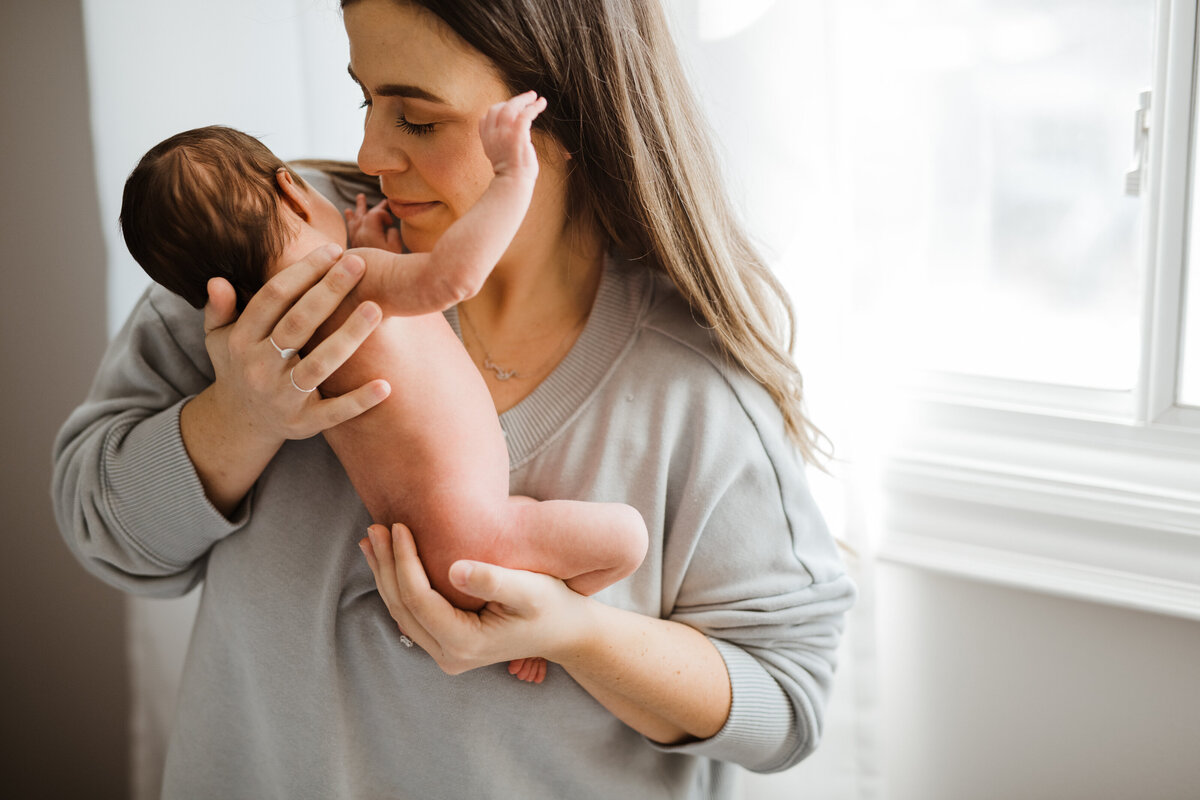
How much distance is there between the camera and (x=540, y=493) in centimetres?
104

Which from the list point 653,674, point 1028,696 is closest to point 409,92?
point 653,674

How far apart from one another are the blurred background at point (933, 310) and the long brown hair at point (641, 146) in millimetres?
219

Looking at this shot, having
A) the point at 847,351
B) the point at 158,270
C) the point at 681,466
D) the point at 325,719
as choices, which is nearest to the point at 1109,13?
the point at 847,351

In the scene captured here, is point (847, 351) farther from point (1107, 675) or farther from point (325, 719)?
point (325, 719)

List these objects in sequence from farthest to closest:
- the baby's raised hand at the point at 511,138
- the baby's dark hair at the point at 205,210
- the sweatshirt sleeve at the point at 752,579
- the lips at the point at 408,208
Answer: the sweatshirt sleeve at the point at 752,579 < the lips at the point at 408,208 < the baby's dark hair at the point at 205,210 < the baby's raised hand at the point at 511,138

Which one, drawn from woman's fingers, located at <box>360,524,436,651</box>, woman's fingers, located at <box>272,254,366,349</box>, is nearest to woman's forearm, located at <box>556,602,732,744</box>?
woman's fingers, located at <box>360,524,436,651</box>

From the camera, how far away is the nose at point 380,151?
2.98ft

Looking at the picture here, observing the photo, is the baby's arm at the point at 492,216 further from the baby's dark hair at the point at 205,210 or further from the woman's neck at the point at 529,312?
the woman's neck at the point at 529,312

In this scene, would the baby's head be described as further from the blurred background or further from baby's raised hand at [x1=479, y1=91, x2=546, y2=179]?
the blurred background

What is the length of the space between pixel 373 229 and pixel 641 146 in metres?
0.34

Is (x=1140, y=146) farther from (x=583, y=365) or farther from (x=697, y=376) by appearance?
(x=583, y=365)

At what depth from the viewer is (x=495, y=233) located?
74 cm

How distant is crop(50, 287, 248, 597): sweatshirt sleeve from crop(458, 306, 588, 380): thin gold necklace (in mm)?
320

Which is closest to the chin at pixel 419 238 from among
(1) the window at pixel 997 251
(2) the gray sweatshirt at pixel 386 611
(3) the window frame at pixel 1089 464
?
(2) the gray sweatshirt at pixel 386 611
